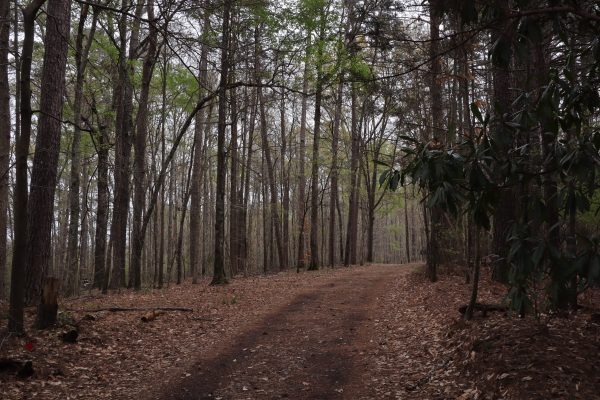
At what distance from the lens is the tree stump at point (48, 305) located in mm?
7164

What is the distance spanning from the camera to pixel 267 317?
965 centimetres

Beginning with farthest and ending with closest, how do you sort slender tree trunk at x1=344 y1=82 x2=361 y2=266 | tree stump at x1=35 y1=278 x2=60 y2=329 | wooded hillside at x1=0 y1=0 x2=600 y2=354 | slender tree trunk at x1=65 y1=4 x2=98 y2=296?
slender tree trunk at x1=344 y1=82 x2=361 y2=266, slender tree trunk at x1=65 y1=4 x2=98 y2=296, tree stump at x1=35 y1=278 x2=60 y2=329, wooded hillside at x1=0 y1=0 x2=600 y2=354

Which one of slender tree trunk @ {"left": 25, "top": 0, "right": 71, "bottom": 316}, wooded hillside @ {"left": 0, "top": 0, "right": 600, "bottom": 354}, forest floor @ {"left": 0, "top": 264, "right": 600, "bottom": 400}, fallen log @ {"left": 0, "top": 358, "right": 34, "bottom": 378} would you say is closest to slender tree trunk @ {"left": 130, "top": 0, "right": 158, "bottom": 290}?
wooded hillside @ {"left": 0, "top": 0, "right": 600, "bottom": 354}

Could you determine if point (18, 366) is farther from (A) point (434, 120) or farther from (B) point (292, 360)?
(A) point (434, 120)

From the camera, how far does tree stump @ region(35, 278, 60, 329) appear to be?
7164mm

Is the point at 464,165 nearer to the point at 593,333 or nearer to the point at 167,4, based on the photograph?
the point at 593,333

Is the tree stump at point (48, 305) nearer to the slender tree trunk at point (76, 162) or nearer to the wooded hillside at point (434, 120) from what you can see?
the wooded hillside at point (434, 120)

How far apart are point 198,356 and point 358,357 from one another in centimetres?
241

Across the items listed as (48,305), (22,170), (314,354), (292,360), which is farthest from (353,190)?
(22,170)

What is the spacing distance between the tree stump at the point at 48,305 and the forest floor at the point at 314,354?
0.21 m

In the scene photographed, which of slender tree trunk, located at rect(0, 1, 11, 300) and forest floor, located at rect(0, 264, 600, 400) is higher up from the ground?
slender tree trunk, located at rect(0, 1, 11, 300)

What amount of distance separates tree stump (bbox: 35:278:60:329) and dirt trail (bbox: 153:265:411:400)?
254 cm

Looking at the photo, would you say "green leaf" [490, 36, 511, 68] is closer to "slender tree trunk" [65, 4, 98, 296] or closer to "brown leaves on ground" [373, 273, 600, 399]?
"brown leaves on ground" [373, 273, 600, 399]

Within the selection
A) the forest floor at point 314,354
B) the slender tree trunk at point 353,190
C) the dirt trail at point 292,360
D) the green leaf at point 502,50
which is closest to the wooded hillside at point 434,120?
the green leaf at point 502,50
